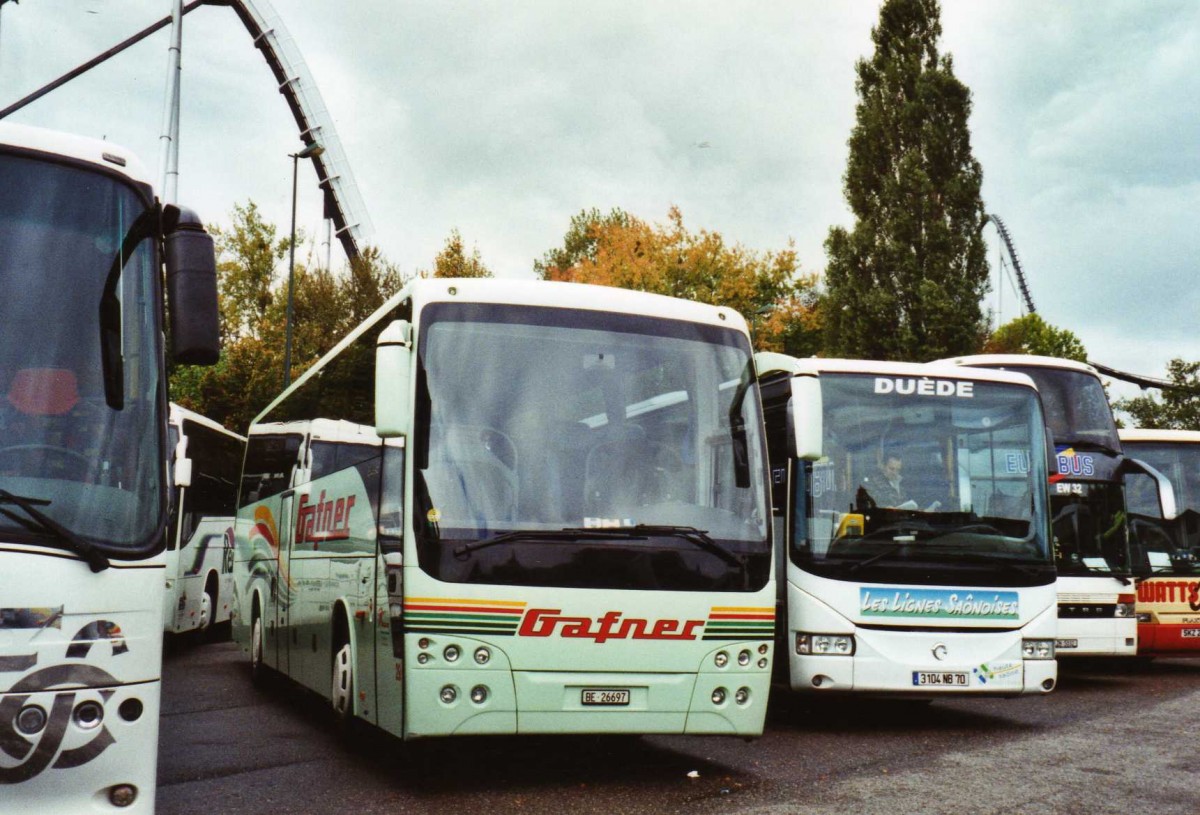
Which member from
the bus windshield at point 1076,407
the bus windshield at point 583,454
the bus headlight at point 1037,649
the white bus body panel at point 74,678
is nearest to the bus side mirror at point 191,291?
the white bus body panel at point 74,678

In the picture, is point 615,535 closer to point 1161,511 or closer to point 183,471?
point 183,471

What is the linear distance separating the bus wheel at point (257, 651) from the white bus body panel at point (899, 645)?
5.79 metres

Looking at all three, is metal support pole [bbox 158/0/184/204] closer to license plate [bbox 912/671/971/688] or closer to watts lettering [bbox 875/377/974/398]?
watts lettering [bbox 875/377/974/398]

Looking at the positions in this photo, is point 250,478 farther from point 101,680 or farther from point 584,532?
point 101,680

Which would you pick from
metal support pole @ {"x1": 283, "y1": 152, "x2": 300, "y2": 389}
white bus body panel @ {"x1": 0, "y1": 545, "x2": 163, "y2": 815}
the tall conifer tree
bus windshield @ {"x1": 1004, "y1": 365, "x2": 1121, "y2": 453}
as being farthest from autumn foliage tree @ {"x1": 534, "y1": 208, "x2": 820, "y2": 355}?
white bus body panel @ {"x1": 0, "y1": 545, "x2": 163, "y2": 815}

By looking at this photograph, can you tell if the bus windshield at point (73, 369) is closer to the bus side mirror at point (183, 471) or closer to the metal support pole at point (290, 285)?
the bus side mirror at point (183, 471)

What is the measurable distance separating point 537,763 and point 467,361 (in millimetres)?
2953

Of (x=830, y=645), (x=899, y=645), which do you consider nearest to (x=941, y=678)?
(x=899, y=645)

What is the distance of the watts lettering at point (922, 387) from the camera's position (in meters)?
11.3

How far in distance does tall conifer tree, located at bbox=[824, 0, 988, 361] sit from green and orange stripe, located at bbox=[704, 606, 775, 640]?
112 ft

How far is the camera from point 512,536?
7.60 m

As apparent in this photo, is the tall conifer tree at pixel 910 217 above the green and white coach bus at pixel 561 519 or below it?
above

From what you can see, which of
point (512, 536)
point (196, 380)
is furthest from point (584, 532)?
point (196, 380)

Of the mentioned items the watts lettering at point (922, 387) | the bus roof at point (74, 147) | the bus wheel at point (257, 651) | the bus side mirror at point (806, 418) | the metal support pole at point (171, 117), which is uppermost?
the metal support pole at point (171, 117)
